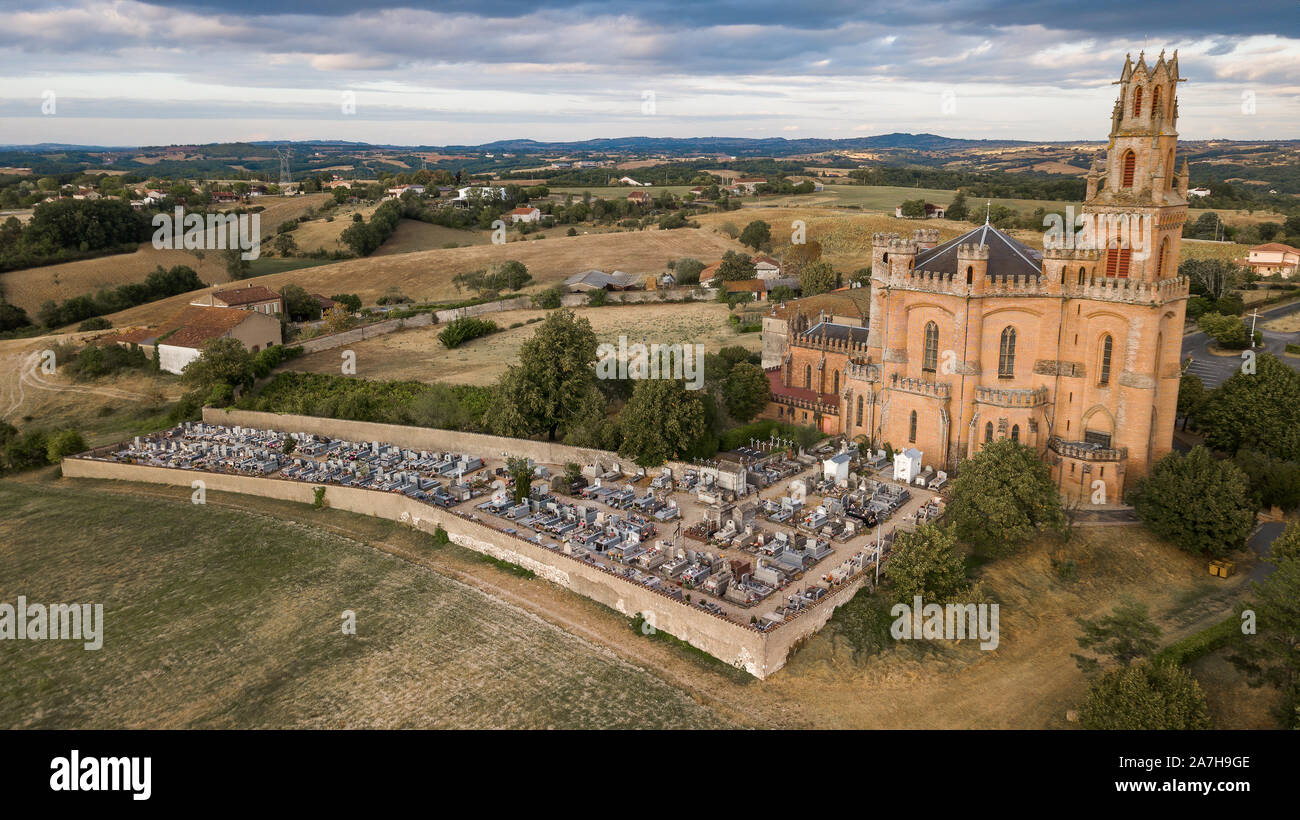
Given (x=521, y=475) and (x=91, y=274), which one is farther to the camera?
(x=91, y=274)

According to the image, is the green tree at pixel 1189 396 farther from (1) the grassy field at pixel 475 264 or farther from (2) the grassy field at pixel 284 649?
(1) the grassy field at pixel 475 264

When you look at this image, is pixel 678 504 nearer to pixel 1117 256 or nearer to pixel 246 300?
pixel 1117 256

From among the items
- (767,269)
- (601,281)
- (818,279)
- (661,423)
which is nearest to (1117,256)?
(661,423)

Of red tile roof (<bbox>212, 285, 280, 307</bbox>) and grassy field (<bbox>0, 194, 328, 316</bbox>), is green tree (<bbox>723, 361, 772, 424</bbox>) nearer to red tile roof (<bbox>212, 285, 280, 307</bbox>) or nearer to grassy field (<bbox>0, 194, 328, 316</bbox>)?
red tile roof (<bbox>212, 285, 280, 307</bbox>)

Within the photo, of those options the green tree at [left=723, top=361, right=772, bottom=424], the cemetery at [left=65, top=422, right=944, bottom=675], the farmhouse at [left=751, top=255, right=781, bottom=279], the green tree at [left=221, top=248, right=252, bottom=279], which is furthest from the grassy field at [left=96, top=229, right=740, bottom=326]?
the green tree at [left=723, top=361, right=772, bottom=424]

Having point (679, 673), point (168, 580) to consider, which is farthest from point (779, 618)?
point (168, 580)

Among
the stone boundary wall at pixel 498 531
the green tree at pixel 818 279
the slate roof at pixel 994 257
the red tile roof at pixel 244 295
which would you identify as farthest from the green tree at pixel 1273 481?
the red tile roof at pixel 244 295
